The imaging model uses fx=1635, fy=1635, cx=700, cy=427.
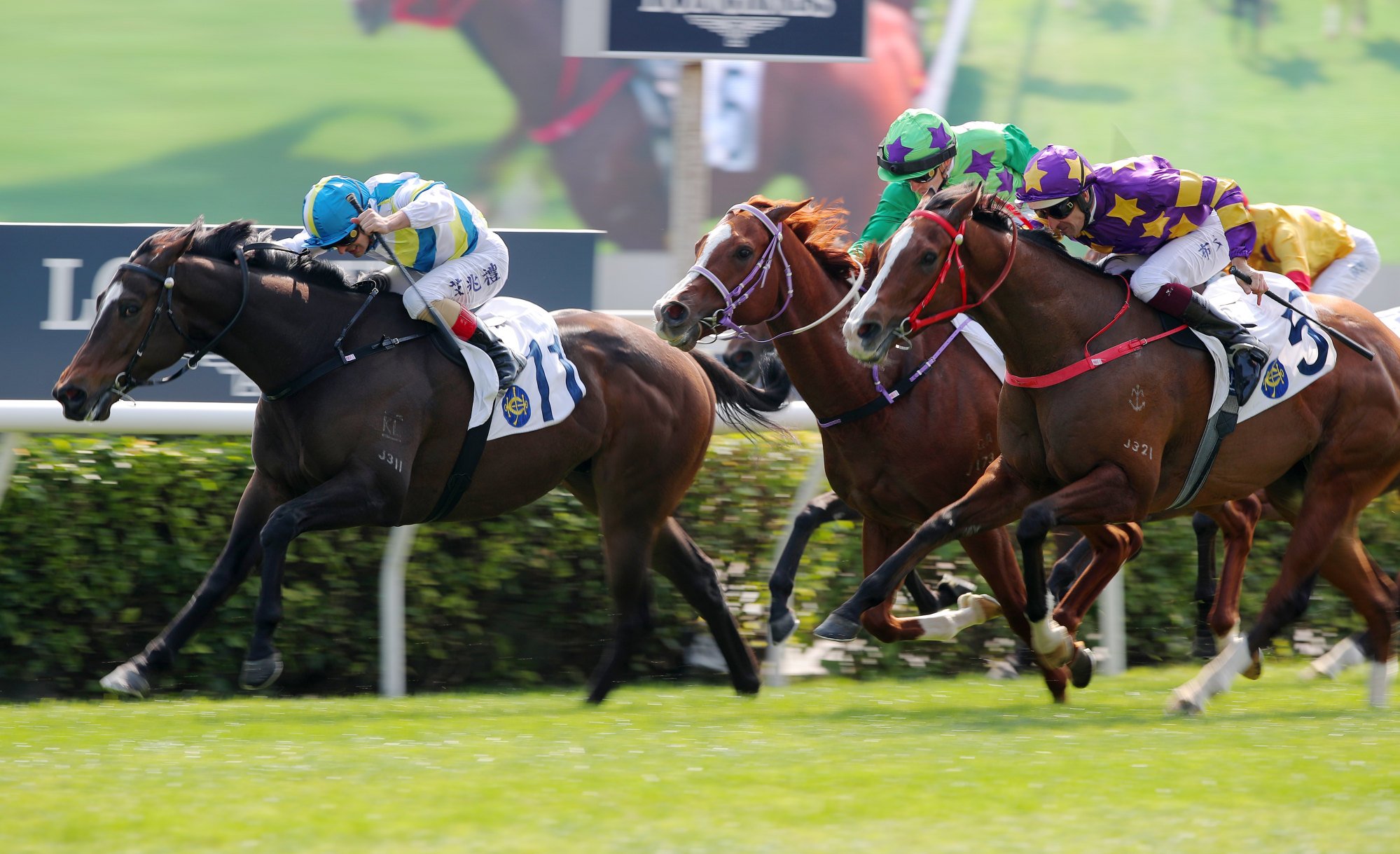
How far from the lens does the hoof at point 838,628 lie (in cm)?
470

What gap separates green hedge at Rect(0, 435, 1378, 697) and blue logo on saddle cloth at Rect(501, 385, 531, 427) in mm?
687

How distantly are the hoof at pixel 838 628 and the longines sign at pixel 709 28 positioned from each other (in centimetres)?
281

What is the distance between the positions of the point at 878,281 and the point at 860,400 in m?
0.80

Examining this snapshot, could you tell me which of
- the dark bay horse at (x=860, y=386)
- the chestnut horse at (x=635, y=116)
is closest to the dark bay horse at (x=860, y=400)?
the dark bay horse at (x=860, y=386)

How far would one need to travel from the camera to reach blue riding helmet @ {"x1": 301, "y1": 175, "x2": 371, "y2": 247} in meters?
5.19

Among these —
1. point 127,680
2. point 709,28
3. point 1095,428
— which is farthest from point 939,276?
point 127,680

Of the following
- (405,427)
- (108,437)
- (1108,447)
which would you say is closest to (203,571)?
(108,437)

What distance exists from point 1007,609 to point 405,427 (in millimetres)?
2055

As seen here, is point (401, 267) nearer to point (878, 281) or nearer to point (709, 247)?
point (709, 247)

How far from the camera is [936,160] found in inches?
210

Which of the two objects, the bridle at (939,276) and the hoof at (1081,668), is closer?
the bridle at (939,276)

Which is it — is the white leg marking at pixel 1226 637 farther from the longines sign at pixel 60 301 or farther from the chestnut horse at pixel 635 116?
the chestnut horse at pixel 635 116

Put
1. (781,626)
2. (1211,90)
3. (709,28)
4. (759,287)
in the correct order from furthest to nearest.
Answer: (1211,90)
(709,28)
(781,626)
(759,287)

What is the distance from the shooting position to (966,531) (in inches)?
193
